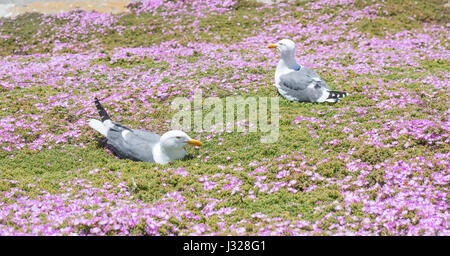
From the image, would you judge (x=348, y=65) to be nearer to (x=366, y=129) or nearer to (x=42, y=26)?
(x=366, y=129)

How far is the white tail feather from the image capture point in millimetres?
11802

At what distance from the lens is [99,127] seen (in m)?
12.0

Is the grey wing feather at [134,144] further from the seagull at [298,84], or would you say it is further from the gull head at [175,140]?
the seagull at [298,84]

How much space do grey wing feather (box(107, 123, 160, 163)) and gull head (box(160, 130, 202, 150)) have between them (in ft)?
2.04

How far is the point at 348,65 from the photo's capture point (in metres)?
17.2

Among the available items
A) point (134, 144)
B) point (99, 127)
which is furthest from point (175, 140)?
point (99, 127)

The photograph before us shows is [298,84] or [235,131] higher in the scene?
[298,84]

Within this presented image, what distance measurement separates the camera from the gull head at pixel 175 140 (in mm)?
10344

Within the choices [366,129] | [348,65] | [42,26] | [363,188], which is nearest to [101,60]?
[42,26]

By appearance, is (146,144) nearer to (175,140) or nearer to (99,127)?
(175,140)

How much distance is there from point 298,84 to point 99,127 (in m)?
6.50
